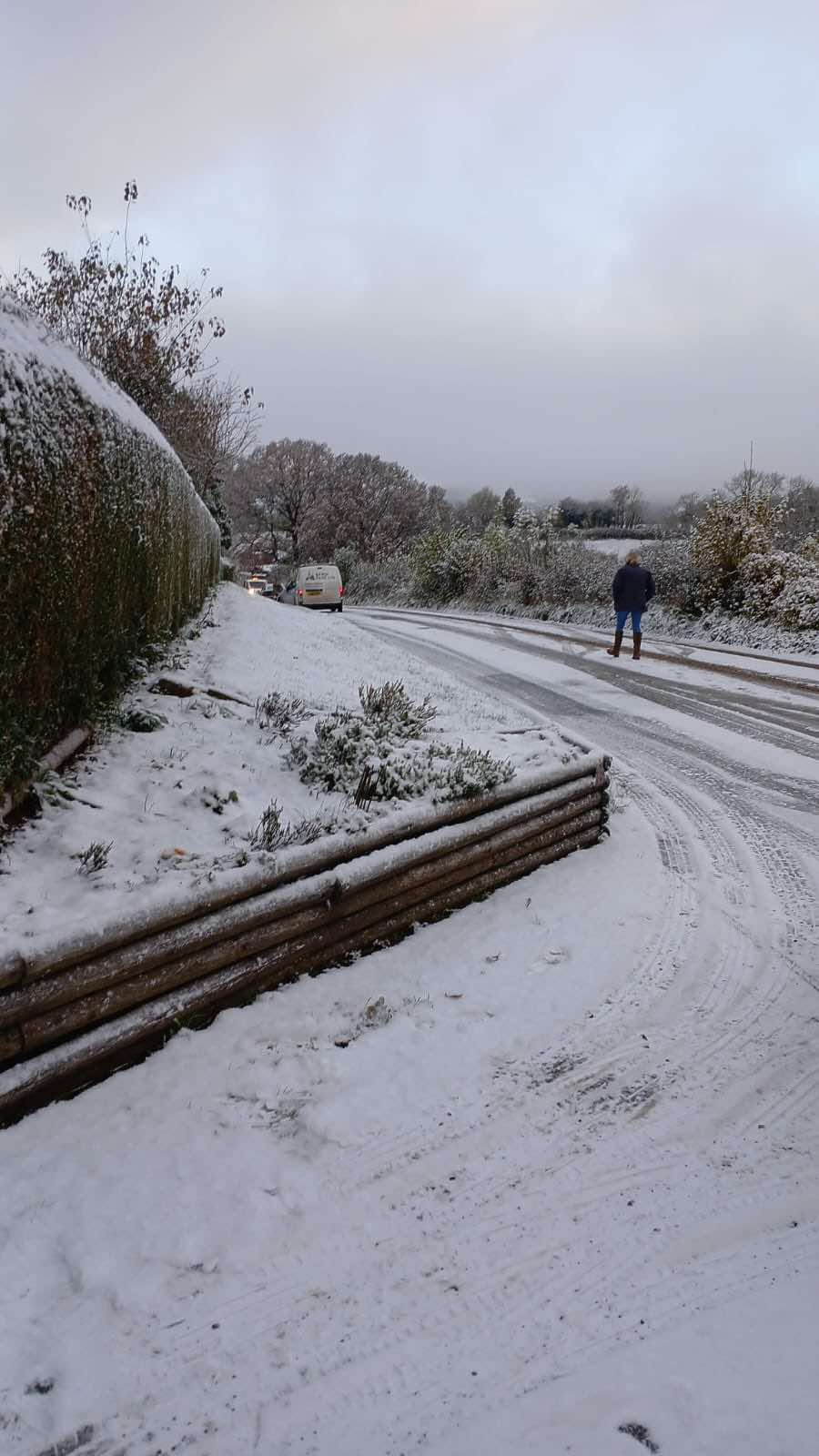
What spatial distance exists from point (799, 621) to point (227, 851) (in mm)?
14178

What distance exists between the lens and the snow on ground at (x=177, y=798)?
3258 mm

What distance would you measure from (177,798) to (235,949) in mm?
1323

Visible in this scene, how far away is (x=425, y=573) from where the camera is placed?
29.4 m

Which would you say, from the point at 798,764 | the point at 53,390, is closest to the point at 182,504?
the point at 53,390

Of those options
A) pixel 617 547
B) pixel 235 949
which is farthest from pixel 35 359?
pixel 617 547

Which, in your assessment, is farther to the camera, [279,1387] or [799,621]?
[799,621]

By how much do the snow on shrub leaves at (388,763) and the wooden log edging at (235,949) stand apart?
8.8 inches

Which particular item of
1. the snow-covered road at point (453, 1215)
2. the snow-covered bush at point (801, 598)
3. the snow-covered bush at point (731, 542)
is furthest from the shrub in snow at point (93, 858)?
the snow-covered bush at point (731, 542)

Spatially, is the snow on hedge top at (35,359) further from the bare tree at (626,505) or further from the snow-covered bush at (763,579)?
the bare tree at (626,505)

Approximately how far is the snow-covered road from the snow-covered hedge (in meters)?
1.99

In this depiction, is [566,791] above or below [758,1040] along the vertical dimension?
above

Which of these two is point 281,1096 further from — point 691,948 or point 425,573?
point 425,573

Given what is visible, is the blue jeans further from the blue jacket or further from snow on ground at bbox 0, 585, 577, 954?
snow on ground at bbox 0, 585, 577, 954

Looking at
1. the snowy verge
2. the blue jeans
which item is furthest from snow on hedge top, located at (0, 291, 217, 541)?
the snowy verge
